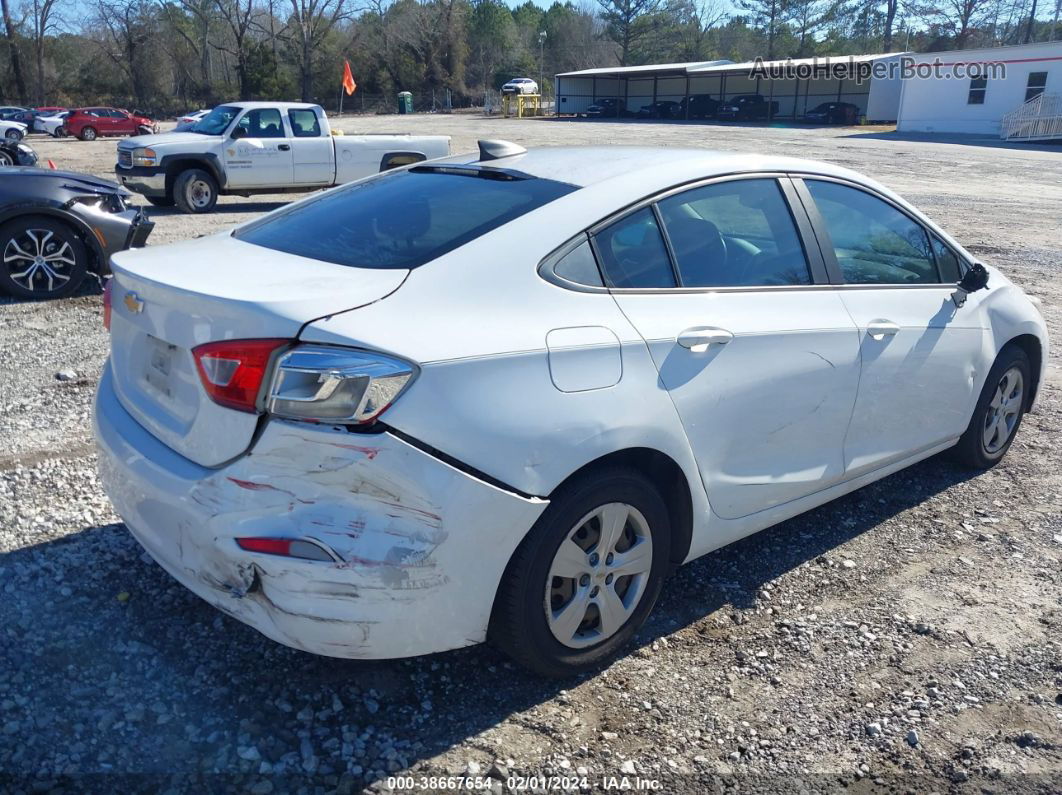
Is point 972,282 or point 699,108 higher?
point 699,108

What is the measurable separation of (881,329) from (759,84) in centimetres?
5953

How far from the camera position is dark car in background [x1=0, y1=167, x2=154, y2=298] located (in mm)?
7730

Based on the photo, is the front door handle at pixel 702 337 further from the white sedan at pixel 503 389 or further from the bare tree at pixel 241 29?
the bare tree at pixel 241 29

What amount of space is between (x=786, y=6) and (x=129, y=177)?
262 ft

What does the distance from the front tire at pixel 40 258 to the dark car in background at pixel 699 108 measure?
51723 mm

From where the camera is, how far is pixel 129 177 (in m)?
14.2

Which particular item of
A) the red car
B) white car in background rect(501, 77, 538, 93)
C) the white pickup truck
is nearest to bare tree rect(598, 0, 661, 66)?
white car in background rect(501, 77, 538, 93)

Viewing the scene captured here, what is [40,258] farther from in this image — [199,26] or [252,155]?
[199,26]

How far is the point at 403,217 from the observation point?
323cm

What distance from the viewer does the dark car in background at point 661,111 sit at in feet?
186

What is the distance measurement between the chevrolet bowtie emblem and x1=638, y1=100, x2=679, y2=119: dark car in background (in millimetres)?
57072

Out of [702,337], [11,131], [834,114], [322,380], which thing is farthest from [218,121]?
[834,114]

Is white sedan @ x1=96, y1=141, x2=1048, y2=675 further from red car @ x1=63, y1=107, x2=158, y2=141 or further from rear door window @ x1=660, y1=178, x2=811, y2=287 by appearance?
red car @ x1=63, y1=107, x2=158, y2=141

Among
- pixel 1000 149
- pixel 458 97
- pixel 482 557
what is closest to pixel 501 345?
pixel 482 557
